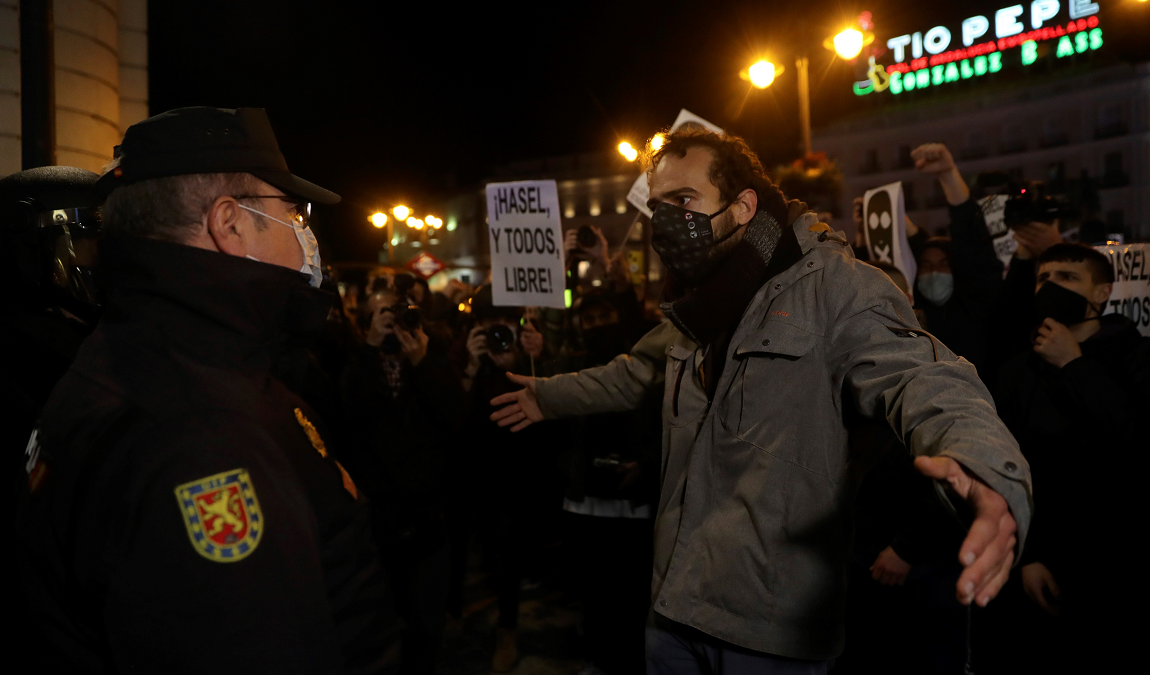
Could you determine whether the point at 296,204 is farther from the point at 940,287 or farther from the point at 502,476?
the point at 940,287

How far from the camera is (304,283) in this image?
1.74 meters

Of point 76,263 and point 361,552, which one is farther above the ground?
point 76,263

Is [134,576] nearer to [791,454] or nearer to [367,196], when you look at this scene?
[791,454]

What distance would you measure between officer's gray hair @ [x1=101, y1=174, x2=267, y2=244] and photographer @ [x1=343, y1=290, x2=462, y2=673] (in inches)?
94.8

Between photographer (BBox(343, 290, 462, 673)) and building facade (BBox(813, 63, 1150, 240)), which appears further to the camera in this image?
building facade (BBox(813, 63, 1150, 240))

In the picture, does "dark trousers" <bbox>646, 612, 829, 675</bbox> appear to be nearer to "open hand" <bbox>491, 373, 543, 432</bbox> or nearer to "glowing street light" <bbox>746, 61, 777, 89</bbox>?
"open hand" <bbox>491, 373, 543, 432</bbox>

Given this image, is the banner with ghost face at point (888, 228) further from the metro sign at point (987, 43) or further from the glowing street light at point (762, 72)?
the metro sign at point (987, 43)

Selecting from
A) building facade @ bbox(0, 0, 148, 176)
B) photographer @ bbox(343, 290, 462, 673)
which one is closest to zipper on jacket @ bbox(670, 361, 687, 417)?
photographer @ bbox(343, 290, 462, 673)

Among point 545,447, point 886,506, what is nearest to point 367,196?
point 545,447

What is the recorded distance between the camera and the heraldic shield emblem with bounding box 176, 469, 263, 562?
1237 mm

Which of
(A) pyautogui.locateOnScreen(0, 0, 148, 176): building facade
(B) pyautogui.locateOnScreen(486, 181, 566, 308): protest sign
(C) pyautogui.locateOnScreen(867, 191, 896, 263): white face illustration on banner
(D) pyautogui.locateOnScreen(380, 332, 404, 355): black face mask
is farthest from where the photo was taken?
(C) pyautogui.locateOnScreen(867, 191, 896, 263): white face illustration on banner

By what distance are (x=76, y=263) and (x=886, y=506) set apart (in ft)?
12.6

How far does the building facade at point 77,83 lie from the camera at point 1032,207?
628 centimetres

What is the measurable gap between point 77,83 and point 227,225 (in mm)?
5129
